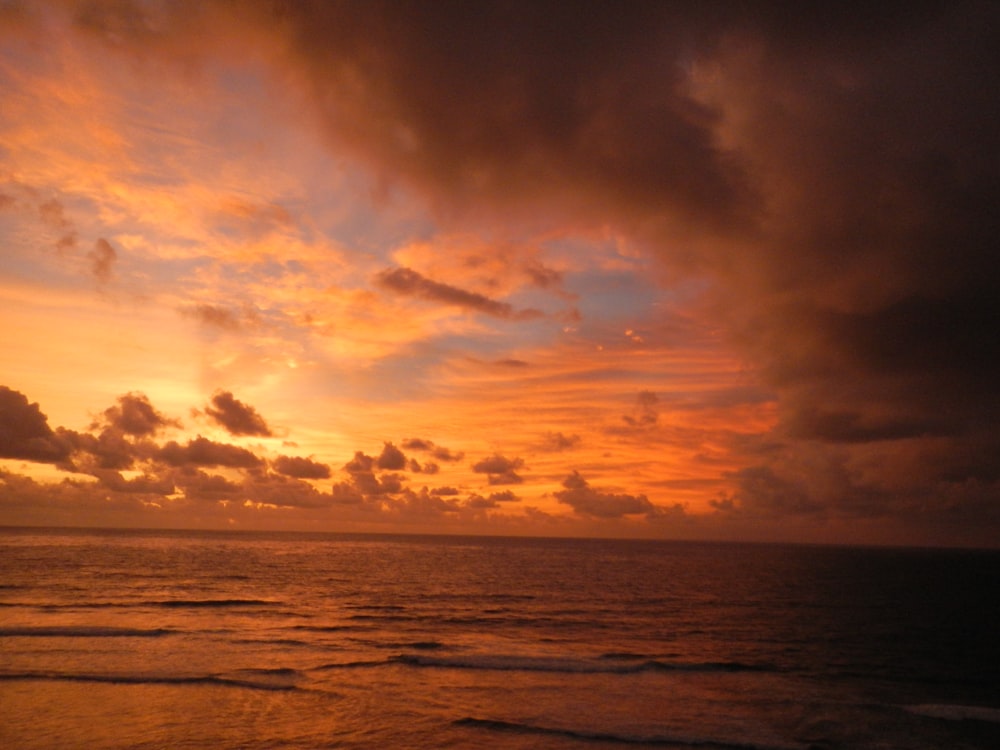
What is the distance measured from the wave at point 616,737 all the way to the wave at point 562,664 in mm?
8944

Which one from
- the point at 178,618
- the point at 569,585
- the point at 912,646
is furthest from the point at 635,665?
the point at 569,585

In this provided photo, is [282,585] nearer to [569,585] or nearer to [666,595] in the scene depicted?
[569,585]

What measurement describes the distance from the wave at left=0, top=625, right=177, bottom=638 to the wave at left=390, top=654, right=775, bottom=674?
15352mm

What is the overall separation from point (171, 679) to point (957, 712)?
32.4 meters

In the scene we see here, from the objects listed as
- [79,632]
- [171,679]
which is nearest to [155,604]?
[79,632]

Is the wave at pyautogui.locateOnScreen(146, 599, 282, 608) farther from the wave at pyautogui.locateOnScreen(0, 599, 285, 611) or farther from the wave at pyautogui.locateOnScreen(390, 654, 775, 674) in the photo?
the wave at pyautogui.locateOnScreen(390, 654, 775, 674)

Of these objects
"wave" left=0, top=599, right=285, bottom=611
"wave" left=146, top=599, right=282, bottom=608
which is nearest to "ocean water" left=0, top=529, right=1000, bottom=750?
"wave" left=0, top=599, right=285, bottom=611

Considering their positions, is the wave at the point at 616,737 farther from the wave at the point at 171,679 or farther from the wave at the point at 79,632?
the wave at the point at 79,632

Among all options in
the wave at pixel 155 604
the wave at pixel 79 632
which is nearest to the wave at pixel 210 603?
the wave at pixel 155 604

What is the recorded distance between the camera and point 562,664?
31391 millimetres

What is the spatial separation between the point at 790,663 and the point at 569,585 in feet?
132

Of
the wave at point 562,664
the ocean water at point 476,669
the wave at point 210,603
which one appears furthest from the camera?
the wave at point 210,603

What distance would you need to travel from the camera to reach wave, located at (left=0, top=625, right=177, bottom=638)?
34.2 m

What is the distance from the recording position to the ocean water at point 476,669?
824 inches
